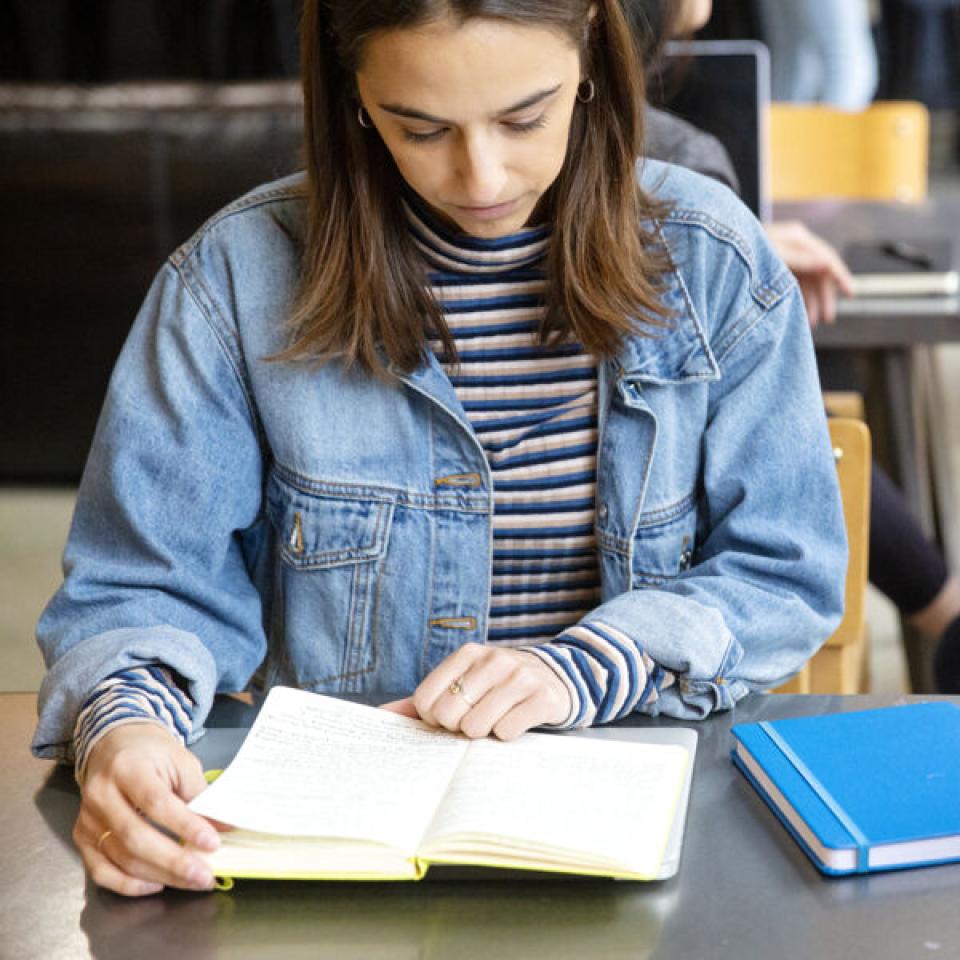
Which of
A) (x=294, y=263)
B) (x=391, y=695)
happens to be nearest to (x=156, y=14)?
(x=294, y=263)

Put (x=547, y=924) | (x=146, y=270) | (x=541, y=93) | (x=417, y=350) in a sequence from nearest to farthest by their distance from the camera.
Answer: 1. (x=547, y=924)
2. (x=541, y=93)
3. (x=417, y=350)
4. (x=146, y=270)

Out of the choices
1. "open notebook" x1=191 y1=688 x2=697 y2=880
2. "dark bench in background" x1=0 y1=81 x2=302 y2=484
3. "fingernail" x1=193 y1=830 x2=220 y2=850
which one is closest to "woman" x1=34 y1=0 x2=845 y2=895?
"open notebook" x1=191 y1=688 x2=697 y2=880

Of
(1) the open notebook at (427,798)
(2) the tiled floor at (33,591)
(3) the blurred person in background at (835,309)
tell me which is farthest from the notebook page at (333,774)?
(2) the tiled floor at (33,591)

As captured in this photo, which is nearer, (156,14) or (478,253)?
(478,253)

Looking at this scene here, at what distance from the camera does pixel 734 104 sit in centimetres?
230

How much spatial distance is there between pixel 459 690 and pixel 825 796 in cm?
24

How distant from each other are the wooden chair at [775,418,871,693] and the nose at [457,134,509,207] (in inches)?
22.6

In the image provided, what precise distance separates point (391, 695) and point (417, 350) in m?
0.28

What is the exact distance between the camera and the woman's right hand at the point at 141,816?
2.82 ft

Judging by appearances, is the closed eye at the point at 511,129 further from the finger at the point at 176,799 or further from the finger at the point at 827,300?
the finger at the point at 827,300

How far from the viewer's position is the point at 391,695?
1116mm

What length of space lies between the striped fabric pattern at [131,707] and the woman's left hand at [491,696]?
0.16 meters

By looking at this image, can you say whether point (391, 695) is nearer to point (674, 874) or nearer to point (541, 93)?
point (674, 874)

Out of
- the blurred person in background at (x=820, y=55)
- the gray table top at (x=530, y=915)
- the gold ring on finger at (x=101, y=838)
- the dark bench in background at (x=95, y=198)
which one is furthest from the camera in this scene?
the blurred person in background at (x=820, y=55)
